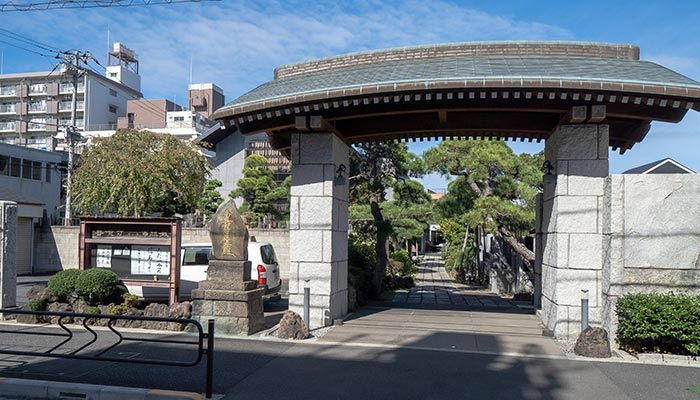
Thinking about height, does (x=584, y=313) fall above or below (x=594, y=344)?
above

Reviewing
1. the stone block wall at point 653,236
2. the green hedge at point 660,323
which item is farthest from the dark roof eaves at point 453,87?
the green hedge at point 660,323

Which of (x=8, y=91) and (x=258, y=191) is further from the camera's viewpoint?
(x=8, y=91)

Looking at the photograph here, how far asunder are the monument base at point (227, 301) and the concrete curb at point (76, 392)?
328cm

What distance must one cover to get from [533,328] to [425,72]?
5.41 metres

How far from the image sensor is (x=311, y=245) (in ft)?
34.8

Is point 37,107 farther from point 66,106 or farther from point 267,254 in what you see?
point 267,254

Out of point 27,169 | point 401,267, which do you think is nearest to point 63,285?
point 401,267

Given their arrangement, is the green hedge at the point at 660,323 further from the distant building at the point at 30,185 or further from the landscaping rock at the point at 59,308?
the distant building at the point at 30,185

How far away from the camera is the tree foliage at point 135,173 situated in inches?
726

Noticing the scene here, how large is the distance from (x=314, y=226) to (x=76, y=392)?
5.31 metres

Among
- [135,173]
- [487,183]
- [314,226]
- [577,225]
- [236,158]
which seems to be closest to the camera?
[577,225]

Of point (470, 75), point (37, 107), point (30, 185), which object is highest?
point (37, 107)

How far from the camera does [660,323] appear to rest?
8.03 metres

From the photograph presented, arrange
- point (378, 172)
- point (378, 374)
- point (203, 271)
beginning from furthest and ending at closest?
point (378, 172) < point (203, 271) < point (378, 374)
